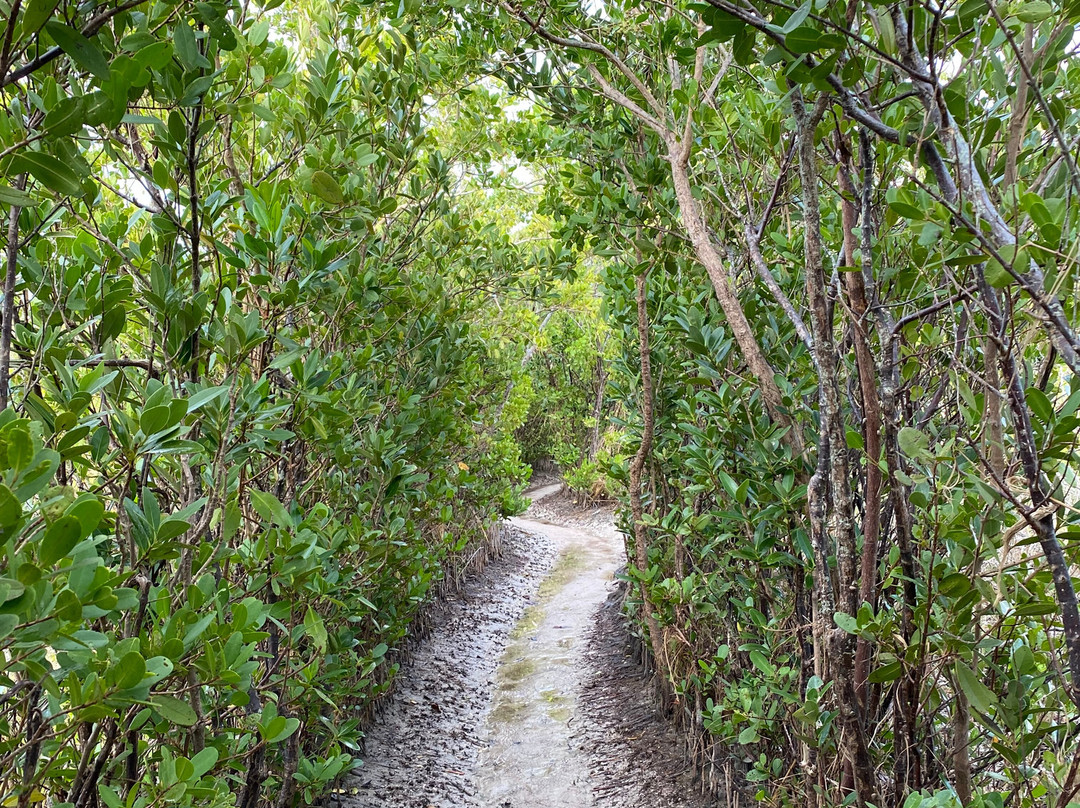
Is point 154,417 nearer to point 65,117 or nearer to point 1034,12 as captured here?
point 65,117

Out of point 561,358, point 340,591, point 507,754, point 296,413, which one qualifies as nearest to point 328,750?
point 340,591

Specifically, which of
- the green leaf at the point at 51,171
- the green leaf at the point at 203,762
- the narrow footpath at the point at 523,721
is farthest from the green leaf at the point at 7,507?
the narrow footpath at the point at 523,721

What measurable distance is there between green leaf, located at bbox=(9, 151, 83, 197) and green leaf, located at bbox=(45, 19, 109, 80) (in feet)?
0.44

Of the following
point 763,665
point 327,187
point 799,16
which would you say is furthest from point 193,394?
point 763,665

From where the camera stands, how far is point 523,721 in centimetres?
477

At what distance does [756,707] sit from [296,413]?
1929 millimetres

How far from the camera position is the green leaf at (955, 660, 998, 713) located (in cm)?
123

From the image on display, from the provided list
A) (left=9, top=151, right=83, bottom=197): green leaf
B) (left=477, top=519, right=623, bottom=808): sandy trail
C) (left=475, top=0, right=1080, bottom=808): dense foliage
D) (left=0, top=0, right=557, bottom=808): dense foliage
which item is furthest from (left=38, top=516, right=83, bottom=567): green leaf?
(left=477, top=519, right=623, bottom=808): sandy trail

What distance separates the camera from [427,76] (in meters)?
3.20

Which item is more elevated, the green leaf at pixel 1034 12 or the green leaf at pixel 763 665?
the green leaf at pixel 1034 12

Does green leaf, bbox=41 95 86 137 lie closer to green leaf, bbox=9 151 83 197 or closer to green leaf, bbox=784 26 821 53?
green leaf, bbox=9 151 83 197

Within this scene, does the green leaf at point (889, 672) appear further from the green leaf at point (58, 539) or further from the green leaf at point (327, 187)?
the green leaf at point (327, 187)

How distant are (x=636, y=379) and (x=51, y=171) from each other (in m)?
3.30

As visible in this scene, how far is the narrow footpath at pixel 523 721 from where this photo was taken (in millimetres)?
3723
